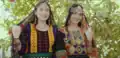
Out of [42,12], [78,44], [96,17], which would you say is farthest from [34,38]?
[96,17]

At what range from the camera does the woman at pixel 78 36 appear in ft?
4.96

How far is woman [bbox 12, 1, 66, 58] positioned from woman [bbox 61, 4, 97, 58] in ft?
0.21

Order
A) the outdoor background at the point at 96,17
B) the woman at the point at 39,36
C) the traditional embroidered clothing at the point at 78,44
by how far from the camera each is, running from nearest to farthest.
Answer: the woman at the point at 39,36, the traditional embroidered clothing at the point at 78,44, the outdoor background at the point at 96,17

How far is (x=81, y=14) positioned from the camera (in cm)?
156

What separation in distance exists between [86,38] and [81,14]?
165 millimetres

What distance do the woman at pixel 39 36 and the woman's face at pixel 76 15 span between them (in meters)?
0.14

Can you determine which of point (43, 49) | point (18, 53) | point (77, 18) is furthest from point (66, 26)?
point (18, 53)

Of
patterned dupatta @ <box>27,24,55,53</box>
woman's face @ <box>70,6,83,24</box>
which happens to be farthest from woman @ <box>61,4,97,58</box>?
patterned dupatta @ <box>27,24,55,53</box>

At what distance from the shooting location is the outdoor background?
1.79 metres

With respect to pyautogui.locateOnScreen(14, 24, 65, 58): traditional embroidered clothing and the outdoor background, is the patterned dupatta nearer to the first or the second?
pyautogui.locateOnScreen(14, 24, 65, 58): traditional embroidered clothing

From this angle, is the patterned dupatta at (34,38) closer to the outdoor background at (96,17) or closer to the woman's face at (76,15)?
the woman's face at (76,15)

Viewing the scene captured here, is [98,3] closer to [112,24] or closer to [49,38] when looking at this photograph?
[112,24]

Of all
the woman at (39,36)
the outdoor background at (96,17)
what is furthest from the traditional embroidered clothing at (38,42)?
the outdoor background at (96,17)

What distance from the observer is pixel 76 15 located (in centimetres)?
154
